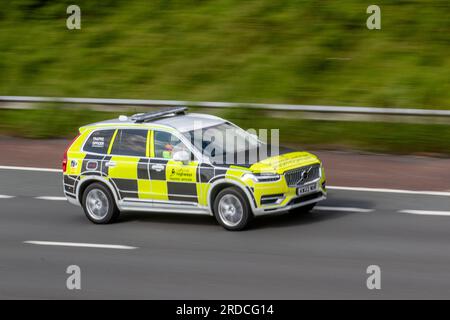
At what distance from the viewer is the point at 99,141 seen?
14.5 meters

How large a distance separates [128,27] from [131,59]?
186 centimetres

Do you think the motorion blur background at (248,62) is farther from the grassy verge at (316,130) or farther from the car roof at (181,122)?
the car roof at (181,122)

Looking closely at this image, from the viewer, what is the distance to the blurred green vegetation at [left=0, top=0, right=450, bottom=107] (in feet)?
70.9

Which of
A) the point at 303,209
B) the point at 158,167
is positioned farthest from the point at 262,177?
the point at 158,167

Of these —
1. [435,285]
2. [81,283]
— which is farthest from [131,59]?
[435,285]

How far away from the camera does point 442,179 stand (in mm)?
16391

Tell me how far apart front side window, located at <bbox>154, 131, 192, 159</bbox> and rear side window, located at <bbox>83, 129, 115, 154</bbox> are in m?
0.89

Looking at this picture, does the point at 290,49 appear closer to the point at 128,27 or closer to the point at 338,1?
the point at 338,1

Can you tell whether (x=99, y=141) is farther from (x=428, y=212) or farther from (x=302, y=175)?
(x=428, y=212)

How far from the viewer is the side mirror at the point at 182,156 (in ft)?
44.2

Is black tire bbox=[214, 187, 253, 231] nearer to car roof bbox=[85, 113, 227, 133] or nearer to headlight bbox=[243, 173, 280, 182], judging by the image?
headlight bbox=[243, 173, 280, 182]

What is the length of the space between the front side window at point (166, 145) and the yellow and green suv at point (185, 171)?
0.01 meters
